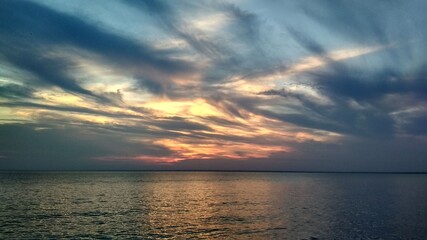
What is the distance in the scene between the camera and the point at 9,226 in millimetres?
51250

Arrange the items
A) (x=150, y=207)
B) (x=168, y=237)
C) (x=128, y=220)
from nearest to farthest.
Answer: (x=168, y=237)
(x=128, y=220)
(x=150, y=207)

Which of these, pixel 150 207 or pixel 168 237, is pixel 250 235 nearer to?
pixel 168 237

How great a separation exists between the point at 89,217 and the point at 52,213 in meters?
9.35

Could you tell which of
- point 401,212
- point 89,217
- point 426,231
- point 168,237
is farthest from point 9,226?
point 401,212

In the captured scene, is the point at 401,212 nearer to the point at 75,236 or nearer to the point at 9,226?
the point at 75,236

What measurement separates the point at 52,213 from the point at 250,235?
39.5 metres

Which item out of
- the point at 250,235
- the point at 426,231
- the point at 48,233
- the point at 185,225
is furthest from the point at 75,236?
the point at 426,231

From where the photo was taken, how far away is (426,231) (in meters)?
48.8

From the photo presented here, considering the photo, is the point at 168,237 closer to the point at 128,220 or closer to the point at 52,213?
the point at 128,220

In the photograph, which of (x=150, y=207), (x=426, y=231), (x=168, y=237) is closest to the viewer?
(x=168, y=237)

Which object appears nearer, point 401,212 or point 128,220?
point 128,220

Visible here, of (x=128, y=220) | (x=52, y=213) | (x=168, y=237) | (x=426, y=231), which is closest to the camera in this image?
(x=168, y=237)

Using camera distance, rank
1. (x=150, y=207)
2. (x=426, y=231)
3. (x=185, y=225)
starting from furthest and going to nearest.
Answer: (x=150, y=207) < (x=185, y=225) < (x=426, y=231)

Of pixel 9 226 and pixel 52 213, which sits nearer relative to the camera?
pixel 9 226
